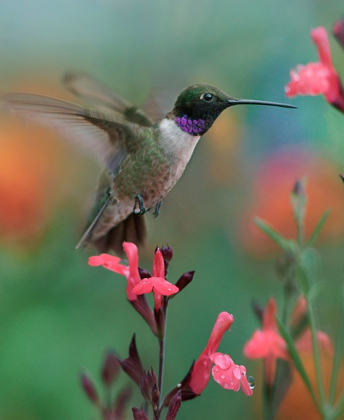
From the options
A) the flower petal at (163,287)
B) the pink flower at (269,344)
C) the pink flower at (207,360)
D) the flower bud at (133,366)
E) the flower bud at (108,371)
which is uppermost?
→ the flower petal at (163,287)

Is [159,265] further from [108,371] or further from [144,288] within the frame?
[108,371]

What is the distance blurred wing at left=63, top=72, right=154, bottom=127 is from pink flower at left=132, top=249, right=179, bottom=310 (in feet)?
2.38

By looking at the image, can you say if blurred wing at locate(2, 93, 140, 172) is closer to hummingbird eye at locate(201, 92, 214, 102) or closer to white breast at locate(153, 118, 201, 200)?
white breast at locate(153, 118, 201, 200)

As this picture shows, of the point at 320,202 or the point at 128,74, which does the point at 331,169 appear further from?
the point at 128,74

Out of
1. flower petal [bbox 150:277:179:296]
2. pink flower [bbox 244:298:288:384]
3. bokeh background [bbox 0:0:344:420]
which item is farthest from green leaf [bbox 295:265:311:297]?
bokeh background [bbox 0:0:344:420]

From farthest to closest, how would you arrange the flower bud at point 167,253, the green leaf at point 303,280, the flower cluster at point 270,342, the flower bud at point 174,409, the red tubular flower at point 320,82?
the flower cluster at point 270,342 → the red tubular flower at point 320,82 → the green leaf at point 303,280 → the flower bud at point 167,253 → the flower bud at point 174,409

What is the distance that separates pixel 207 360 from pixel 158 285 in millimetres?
298

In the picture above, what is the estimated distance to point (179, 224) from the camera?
3.18 meters

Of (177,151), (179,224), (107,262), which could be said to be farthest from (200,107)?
(179,224)

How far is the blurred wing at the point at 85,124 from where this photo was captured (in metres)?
1.62

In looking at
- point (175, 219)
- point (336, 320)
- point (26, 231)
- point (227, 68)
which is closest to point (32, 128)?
point (26, 231)

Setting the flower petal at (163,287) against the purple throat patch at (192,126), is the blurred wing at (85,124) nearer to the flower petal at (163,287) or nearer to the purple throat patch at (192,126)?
the purple throat patch at (192,126)

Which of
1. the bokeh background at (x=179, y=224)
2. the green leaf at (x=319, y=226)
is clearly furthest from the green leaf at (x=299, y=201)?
the bokeh background at (x=179, y=224)

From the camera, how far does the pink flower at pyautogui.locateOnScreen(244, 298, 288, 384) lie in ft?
6.52
